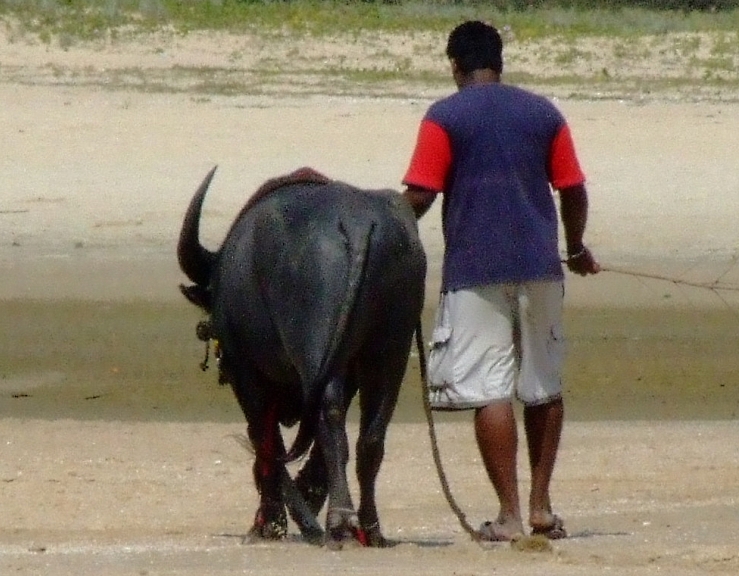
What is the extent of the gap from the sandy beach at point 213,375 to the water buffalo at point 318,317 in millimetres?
285

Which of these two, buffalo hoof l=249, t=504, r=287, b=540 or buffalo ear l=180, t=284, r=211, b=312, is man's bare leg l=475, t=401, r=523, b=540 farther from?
buffalo ear l=180, t=284, r=211, b=312

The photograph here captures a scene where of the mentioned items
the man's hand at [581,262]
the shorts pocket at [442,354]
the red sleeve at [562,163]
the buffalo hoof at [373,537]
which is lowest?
the buffalo hoof at [373,537]

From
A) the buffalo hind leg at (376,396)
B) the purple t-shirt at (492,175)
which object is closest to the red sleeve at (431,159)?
the purple t-shirt at (492,175)

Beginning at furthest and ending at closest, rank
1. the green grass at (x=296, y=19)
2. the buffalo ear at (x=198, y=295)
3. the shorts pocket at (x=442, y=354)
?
→ the green grass at (x=296, y=19) → the buffalo ear at (x=198, y=295) → the shorts pocket at (x=442, y=354)

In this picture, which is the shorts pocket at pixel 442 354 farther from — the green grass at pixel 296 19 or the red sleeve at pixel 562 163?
the green grass at pixel 296 19

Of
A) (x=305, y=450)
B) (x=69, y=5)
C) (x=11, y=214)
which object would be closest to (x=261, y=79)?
(x=69, y=5)

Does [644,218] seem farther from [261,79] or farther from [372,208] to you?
[372,208]

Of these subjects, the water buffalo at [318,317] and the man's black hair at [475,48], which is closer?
the water buffalo at [318,317]

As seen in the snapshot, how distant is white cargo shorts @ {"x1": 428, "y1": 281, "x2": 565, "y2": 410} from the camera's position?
19.8ft

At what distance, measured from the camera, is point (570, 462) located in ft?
27.2

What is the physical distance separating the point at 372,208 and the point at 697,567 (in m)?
1.44

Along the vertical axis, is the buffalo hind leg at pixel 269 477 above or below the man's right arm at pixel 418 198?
below

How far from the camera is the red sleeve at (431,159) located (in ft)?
19.6

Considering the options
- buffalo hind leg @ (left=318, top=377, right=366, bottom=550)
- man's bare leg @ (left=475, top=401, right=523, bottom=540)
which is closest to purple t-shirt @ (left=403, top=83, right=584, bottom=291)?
man's bare leg @ (left=475, top=401, right=523, bottom=540)
